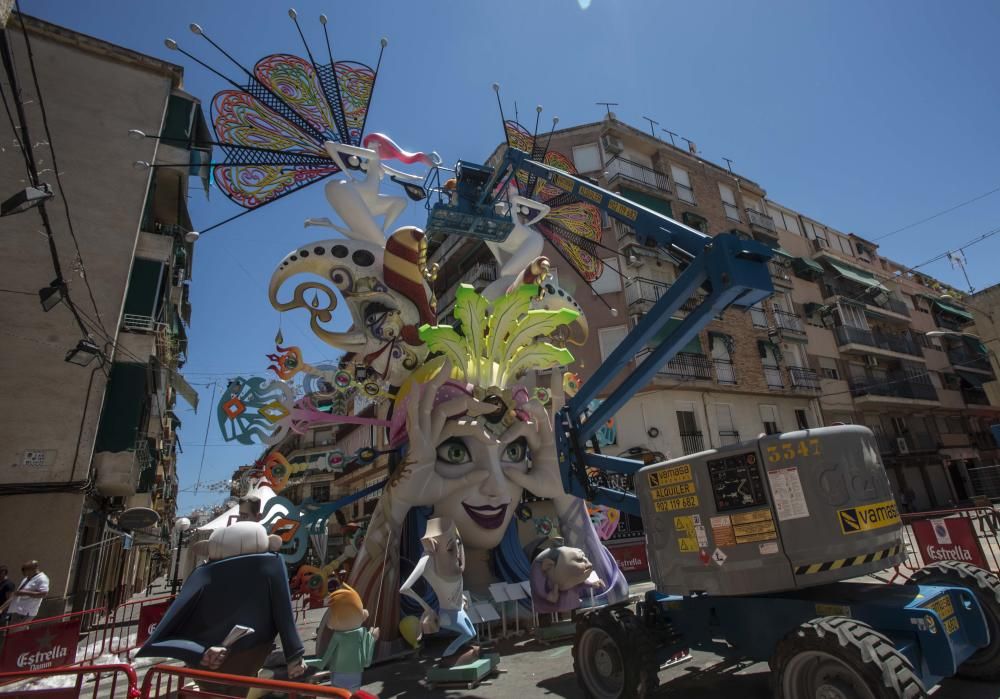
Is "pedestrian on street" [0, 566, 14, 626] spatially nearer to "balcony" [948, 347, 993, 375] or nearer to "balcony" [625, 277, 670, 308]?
"balcony" [625, 277, 670, 308]

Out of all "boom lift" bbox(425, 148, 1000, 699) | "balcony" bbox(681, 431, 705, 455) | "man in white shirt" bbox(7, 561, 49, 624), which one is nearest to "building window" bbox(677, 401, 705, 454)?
"balcony" bbox(681, 431, 705, 455)

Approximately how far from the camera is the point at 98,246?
1335 centimetres

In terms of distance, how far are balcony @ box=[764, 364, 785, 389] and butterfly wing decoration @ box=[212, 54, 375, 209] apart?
65.9 feet

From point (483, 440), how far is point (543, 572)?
7.61 ft

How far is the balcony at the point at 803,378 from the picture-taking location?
2388cm

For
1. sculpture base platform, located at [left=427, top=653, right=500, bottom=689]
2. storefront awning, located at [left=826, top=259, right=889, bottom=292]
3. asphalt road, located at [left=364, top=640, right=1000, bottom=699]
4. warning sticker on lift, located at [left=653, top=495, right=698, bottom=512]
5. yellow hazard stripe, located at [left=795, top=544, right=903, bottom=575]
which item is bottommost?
asphalt road, located at [left=364, top=640, right=1000, bottom=699]

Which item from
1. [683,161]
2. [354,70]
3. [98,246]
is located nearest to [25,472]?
[98,246]

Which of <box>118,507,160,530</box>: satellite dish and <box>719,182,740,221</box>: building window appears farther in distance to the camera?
<box>719,182,740,221</box>: building window

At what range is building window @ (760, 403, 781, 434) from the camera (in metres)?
22.4

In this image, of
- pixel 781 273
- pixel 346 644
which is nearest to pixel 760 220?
pixel 781 273

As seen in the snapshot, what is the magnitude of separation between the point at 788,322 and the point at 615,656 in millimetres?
24243

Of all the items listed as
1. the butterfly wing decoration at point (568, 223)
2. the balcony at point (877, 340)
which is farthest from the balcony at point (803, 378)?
the butterfly wing decoration at point (568, 223)

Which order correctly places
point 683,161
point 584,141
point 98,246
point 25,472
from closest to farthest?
point 25,472, point 98,246, point 584,141, point 683,161

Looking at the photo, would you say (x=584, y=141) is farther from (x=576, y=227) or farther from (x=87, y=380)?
(x=87, y=380)
